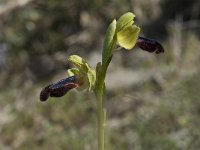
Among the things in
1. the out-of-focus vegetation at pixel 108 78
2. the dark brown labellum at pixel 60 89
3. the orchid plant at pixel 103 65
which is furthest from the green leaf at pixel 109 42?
the out-of-focus vegetation at pixel 108 78

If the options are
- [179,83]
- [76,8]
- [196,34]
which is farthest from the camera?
[76,8]

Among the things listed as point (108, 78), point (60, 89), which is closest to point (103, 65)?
point (60, 89)

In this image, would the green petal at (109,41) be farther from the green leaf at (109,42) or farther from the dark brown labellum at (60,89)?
the dark brown labellum at (60,89)

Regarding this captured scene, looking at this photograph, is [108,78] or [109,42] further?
[108,78]

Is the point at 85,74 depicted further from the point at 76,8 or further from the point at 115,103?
the point at 76,8

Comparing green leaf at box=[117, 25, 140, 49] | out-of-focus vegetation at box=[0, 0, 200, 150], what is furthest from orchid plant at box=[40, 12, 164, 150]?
out-of-focus vegetation at box=[0, 0, 200, 150]

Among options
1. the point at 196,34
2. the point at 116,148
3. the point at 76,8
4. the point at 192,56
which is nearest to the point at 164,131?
the point at 116,148

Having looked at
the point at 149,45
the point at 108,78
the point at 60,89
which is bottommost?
the point at 60,89

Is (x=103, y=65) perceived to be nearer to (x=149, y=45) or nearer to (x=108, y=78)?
(x=149, y=45)
